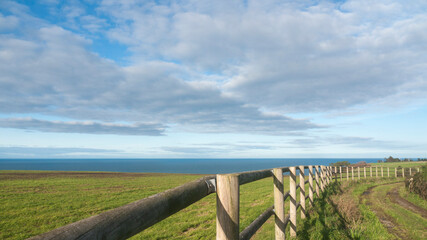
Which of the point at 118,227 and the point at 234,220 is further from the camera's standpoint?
the point at 234,220

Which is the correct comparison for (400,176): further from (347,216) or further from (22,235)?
(22,235)

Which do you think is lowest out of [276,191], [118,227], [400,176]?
[400,176]

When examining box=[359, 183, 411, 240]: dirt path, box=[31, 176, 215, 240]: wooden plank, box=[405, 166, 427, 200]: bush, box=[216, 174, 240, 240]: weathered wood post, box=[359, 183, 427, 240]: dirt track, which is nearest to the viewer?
box=[31, 176, 215, 240]: wooden plank

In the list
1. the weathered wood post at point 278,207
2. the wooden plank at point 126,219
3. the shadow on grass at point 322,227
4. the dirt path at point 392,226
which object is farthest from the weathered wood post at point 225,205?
the dirt path at point 392,226

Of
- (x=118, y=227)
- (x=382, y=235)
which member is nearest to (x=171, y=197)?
(x=118, y=227)

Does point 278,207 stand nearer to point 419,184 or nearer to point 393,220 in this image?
point 393,220

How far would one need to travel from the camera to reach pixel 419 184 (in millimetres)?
A: 13977

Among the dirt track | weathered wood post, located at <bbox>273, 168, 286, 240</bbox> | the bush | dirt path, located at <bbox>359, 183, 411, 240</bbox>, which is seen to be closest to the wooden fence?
weathered wood post, located at <bbox>273, 168, 286, 240</bbox>

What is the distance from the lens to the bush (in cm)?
1346

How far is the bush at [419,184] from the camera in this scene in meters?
13.5

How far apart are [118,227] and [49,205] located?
13862 mm

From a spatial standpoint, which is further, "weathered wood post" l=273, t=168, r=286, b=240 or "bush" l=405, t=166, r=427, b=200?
"bush" l=405, t=166, r=427, b=200

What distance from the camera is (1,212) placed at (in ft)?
35.5

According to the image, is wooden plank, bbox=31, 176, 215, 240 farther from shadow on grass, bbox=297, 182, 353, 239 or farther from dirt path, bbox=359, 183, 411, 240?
dirt path, bbox=359, 183, 411, 240
